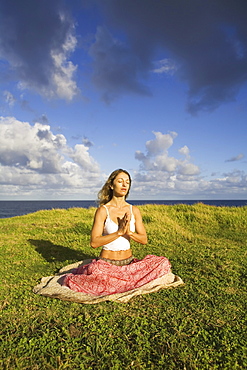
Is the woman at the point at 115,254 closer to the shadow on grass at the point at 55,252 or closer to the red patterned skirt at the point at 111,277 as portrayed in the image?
the red patterned skirt at the point at 111,277

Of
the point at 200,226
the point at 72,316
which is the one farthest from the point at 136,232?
the point at 200,226

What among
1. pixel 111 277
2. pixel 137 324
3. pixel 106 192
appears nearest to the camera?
pixel 137 324

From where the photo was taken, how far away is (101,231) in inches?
280

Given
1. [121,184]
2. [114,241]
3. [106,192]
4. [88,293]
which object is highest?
[121,184]

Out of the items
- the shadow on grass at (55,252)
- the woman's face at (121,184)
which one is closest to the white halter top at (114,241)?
the woman's face at (121,184)

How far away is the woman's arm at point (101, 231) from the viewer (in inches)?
255

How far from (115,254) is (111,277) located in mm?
656

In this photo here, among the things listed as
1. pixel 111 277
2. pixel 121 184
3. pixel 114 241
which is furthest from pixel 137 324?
pixel 121 184

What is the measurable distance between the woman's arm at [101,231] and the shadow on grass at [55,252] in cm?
429

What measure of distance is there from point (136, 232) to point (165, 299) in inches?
72.5

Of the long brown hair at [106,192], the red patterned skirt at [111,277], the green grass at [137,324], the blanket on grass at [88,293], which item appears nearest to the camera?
the green grass at [137,324]

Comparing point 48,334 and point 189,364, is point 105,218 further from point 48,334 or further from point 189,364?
A: point 189,364

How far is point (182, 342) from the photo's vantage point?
4656mm

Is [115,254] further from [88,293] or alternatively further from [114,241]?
[88,293]
